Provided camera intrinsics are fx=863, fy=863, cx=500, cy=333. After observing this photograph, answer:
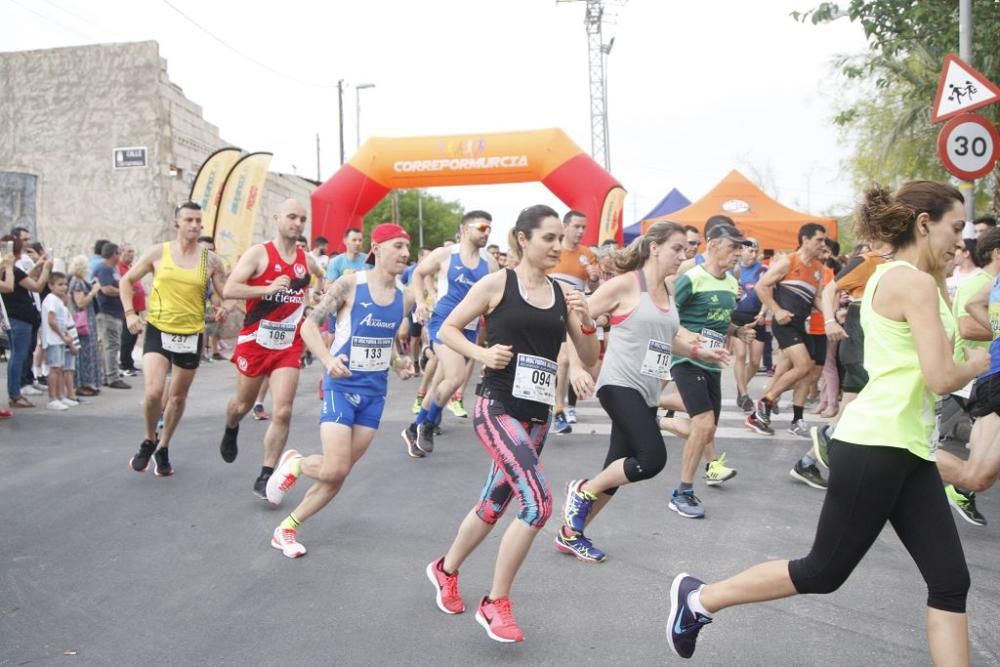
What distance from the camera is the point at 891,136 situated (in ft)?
72.9

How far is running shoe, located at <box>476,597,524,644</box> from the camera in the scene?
347cm

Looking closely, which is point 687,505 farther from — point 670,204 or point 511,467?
point 670,204

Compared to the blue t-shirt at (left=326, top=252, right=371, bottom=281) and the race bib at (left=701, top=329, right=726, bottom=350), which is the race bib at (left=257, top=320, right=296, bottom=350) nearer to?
the race bib at (left=701, top=329, right=726, bottom=350)

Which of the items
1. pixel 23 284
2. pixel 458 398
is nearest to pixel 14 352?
pixel 23 284

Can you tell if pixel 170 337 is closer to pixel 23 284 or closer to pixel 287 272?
pixel 287 272

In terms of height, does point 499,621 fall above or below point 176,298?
below

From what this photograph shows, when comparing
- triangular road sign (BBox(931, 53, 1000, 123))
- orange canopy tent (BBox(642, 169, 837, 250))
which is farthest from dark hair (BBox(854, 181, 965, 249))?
orange canopy tent (BBox(642, 169, 837, 250))

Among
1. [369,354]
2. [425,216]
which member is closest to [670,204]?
[369,354]

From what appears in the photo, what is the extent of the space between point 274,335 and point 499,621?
3.14 metres

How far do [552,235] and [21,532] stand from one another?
11.9 feet

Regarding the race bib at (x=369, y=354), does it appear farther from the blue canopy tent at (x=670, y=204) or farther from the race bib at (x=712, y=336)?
the blue canopy tent at (x=670, y=204)

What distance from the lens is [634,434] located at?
4.55 m

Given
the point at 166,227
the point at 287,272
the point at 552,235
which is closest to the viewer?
the point at 552,235

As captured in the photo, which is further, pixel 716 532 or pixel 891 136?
pixel 891 136
